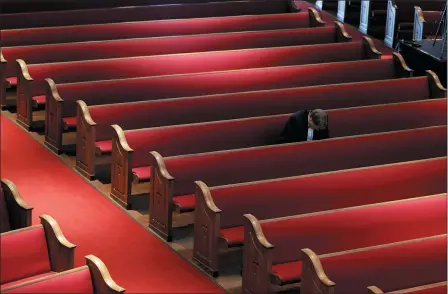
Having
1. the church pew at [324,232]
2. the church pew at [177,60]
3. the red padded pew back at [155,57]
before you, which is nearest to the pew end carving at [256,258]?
the church pew at [324,232]

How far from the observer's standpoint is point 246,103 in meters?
8.54

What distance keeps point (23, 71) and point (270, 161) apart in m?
2.57

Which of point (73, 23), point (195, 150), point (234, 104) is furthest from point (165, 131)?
point (73, 23)

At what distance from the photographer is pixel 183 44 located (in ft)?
32.9

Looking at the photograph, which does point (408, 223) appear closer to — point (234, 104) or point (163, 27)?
point (234, 104)

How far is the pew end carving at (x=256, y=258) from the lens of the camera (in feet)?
19.7

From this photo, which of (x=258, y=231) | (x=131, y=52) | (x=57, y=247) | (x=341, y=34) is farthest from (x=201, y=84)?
(x=57, y=247)

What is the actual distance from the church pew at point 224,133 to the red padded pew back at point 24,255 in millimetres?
1595

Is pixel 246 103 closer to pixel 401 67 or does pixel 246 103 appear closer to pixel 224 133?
pixel 224 133

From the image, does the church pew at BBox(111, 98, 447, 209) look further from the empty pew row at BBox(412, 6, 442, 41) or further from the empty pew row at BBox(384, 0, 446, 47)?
the empty pew row at BBox(384, 0, 446, 47)

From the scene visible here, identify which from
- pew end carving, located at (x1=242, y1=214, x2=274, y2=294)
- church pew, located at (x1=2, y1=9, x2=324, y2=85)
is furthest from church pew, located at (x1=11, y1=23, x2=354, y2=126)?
pew end carving, located at (x1=242, y1=214, x2=274, y2=294)

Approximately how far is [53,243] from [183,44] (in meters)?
4.49

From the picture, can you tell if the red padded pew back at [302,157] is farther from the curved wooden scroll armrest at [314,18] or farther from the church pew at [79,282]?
the curved wooden scroll armrest at [314,18]

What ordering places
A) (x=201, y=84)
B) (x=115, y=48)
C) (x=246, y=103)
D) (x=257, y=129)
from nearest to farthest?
Result: (x=257, y=129) < (x=246, y=103) < (x=201, y=84) < (x=115, y=48)
